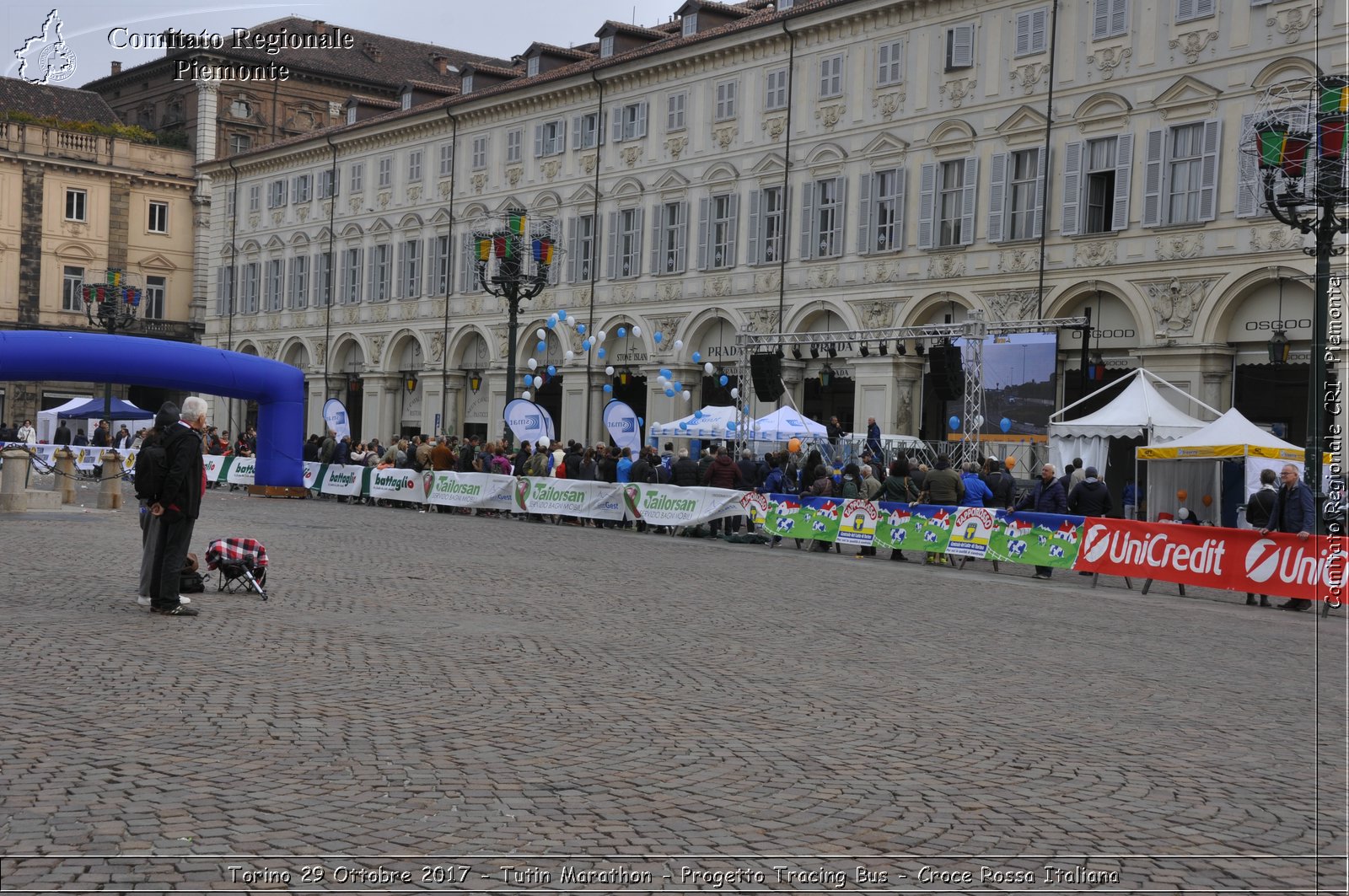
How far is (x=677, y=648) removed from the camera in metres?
12.0

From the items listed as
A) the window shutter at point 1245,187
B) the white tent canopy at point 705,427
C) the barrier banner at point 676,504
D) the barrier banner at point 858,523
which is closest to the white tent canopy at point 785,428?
the white tent canopy at point 705,427

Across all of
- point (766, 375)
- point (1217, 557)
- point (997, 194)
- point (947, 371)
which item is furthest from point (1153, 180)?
point (1217, 557)

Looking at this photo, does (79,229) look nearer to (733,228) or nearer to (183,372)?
(733,228)

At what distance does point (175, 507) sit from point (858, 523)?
1380 centimetres

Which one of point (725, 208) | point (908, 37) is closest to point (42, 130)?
point (725, 208)

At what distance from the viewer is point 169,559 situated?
12.7m

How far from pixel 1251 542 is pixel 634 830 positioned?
14.7 m

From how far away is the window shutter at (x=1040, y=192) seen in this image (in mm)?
36375

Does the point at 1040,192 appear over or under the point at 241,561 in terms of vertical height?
over

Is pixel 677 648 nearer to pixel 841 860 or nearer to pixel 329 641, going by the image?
pixel 329 641

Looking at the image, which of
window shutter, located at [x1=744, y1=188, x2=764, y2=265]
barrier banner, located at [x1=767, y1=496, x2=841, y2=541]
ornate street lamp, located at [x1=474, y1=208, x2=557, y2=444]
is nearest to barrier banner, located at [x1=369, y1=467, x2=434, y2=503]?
ornate street lamp, located at [x1=474, y1=208, x2=557, y2=444]

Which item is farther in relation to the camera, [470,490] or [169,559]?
[470,490]

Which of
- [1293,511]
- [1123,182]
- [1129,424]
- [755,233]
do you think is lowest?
[1293,511]

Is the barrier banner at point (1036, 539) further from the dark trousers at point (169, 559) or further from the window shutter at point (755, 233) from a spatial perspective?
Result: the window shutter at point (755, 233)
